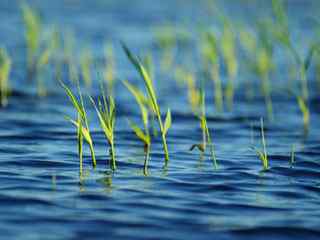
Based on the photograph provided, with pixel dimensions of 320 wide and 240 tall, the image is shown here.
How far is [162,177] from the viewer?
4.02 metres

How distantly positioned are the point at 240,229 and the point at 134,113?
10.5 ft

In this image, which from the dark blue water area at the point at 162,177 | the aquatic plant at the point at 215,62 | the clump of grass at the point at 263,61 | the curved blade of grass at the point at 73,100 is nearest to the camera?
the dark blue water area at the point at 162,177

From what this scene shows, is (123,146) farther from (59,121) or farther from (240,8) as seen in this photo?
(240,8)

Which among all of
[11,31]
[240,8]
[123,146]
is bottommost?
[123,146]

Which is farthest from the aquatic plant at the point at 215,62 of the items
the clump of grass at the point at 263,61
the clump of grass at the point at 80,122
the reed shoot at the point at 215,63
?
the clump of grass at the point at 80,122

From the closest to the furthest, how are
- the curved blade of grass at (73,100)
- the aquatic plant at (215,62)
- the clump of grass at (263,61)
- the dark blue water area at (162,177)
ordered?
the dark blue water area at (162,177)
the curved blade of grass at (73,100)
the aquatic plant at (215,62)
the clump of grass at (263,61)

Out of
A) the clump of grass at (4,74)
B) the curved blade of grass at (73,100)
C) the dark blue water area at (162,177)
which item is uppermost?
the clump of grass at (4,74)

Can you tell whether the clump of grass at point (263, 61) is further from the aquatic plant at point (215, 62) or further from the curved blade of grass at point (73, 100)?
the curved blade of grass at point (73, 100)

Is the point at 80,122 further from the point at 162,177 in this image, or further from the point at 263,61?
the point at 263,61

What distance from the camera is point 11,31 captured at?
1080cm

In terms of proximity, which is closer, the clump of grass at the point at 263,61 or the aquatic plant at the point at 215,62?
the aquatic plant at the point at 215,62

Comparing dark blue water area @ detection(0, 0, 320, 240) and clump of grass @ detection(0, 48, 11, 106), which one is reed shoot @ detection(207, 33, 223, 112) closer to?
dark blue water area @ detection(0, 0, 320, 240)

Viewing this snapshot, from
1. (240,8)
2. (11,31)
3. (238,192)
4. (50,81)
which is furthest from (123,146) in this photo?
(240,8)

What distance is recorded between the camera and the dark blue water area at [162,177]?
3.20 meters
